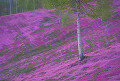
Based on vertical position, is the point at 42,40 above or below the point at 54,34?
below

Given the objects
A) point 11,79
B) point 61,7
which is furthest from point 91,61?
point 11,79

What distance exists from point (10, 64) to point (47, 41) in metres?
13.6

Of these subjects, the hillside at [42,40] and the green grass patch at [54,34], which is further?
the green grass patch at [54,34]

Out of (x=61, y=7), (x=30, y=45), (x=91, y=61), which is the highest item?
(x=61, y=7)

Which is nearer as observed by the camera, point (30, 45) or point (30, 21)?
point (30, 45)

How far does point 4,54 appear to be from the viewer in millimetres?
31500

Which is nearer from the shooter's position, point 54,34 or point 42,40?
point 42,40

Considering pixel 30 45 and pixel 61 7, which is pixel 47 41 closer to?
pixel 30 45

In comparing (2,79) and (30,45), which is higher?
(30,45)

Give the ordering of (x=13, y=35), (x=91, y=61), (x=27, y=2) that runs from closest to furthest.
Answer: (x=91, y=61) < (x=13, y=35) < (x=27, y=2)

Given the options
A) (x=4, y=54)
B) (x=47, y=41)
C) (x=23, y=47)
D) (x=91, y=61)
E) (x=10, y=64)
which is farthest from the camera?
(x=47, y=41)

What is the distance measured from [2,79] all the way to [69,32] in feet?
82.0

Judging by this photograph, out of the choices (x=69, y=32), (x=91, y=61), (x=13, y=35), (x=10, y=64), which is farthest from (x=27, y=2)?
(x=91, y=61)

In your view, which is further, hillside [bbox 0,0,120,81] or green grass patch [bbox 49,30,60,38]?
green grass patch [bbox 49,30,60,38]
